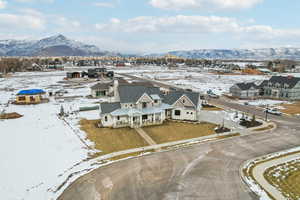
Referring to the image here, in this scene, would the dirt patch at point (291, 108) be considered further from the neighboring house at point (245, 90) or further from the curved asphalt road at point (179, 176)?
the curved asphalt road at point (179, 176)

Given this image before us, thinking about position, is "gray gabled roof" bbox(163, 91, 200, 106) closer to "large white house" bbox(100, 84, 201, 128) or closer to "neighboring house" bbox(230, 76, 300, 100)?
"large white house" bbox(100, 84, 201, 128)

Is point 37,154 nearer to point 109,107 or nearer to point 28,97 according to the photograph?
point 109,107

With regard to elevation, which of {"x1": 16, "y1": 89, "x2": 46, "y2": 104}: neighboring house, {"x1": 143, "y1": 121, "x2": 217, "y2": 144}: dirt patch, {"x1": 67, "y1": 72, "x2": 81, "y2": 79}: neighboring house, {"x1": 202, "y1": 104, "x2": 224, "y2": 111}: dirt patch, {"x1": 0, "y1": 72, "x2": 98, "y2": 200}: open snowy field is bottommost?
{"x1": 0, "y1": 72, "x2": 98, "y2": 200}: open snowy field

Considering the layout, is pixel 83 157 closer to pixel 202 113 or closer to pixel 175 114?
pixel 175 114

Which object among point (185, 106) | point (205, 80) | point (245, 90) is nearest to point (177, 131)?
point (185, 106)

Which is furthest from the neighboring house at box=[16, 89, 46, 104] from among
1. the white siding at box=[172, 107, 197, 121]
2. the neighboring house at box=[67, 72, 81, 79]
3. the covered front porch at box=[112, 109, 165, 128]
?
the neighboring house at box=[67, 72, 81, 79]

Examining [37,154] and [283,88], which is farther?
[283,88]

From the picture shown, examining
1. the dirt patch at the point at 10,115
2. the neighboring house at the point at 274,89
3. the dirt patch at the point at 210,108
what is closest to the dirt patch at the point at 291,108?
the neighboring house at the point at 274,89
